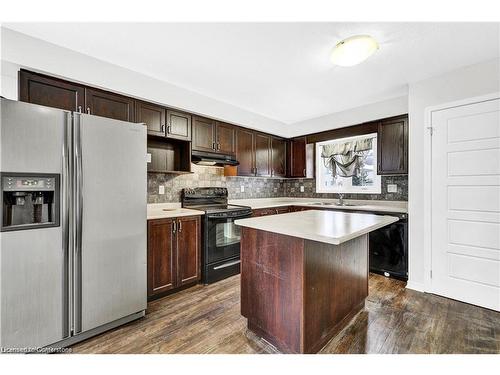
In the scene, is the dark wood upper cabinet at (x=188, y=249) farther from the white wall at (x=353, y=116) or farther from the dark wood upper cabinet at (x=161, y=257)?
the white wall at (x=353, y=116)

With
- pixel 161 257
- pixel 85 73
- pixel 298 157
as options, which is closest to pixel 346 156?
pixel 298 157

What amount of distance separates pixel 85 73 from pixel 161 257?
1.98 meters

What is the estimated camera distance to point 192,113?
3105 mm

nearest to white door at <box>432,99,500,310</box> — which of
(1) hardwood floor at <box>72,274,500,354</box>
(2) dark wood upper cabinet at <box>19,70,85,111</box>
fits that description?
(1) hardwood floor at <box>72,274,500,354</box>

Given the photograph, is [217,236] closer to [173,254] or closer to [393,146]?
[173,254]

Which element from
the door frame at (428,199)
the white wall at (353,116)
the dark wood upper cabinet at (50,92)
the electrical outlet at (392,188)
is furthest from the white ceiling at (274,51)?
the electrical outlet at (392,188)

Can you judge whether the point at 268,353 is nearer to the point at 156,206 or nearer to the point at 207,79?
the point at 156,206

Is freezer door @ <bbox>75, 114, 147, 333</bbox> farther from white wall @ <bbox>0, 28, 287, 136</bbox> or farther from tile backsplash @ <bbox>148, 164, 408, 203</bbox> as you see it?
tile backsplash @ <bbox>148, 164, 408, 203</bbox>

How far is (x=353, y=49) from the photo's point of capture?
191 centimetres

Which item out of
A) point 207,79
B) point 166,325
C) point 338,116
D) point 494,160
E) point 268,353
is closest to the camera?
point 268,353

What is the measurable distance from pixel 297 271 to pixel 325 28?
185cm

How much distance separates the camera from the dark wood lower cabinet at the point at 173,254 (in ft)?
7.91

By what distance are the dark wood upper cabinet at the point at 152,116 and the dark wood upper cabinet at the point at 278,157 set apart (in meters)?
2.25
